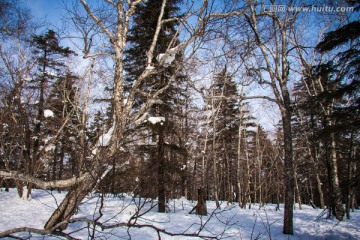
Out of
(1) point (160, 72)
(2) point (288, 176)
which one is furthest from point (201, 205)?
(1) point (160, 72)

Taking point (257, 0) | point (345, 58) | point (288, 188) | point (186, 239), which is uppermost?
point (257, 0)

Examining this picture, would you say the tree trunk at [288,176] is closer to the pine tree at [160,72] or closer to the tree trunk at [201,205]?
the tree trunk at [201,205]

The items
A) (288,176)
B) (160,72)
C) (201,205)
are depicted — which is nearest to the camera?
(288,176)

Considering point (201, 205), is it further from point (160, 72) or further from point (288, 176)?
point (160, 72)

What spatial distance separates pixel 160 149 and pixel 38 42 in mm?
12657

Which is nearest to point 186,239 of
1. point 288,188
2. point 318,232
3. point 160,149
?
point 288,188

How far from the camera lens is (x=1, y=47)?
340 inches

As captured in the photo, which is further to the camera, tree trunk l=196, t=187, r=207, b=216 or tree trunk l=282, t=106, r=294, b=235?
tree trunk l=196, t=187, r=207, b=216

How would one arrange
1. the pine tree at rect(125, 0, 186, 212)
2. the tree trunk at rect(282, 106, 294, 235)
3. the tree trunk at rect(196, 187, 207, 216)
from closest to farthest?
1. the tree trunk at rect(282, 106, 294, 235)
2. the tree trunk at rect(196, 187, 207, 216)
3. the pine tree at rect(125, 0, 186, 212)

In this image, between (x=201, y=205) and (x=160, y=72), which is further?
(x=160, y=72)

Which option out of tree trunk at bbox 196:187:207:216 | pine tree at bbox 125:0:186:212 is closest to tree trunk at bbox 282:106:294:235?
tree trunk at bbox 196:187:207:216

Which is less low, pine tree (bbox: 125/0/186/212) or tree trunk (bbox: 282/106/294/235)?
pine tree (bbox: 125/0/186/212)

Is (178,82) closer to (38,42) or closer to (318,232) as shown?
(318,232)

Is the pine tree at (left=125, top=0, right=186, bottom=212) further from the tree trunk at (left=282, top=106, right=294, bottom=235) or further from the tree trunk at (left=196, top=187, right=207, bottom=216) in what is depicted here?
the tree trunk at (left=282, top=106, right=294, bottom=235)
